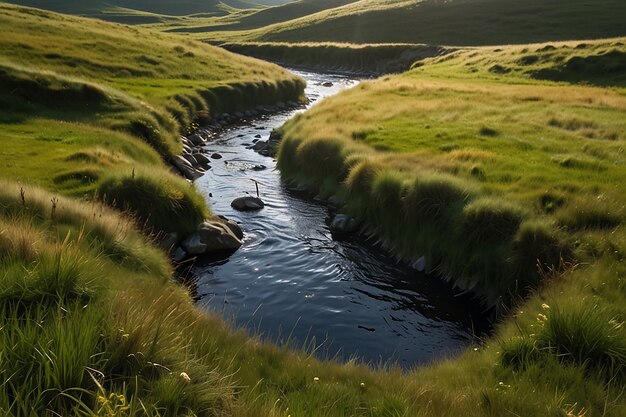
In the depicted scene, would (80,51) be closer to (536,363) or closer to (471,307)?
(471,307)

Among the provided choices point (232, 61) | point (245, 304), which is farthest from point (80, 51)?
point (245, 304)

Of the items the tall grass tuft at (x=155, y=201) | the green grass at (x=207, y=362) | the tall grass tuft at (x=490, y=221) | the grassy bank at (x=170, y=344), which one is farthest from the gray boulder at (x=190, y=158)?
the green grass at (x=207, y=362)

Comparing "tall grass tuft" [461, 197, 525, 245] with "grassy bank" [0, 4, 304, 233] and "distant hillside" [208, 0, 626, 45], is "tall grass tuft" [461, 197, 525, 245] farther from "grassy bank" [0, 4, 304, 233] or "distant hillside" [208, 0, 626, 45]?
"distant hillside" [208, 0, 626, 45]

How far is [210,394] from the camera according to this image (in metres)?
5.00

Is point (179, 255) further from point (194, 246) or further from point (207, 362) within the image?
point (207, 362)

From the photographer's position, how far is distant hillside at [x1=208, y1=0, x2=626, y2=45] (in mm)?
94412

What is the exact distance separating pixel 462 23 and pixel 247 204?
103702 millimetres

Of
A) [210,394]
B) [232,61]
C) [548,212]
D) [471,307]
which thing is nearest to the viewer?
[210,394]

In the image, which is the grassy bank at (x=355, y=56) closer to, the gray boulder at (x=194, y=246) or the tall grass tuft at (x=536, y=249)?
the gray boulder at (x=194, y=246)

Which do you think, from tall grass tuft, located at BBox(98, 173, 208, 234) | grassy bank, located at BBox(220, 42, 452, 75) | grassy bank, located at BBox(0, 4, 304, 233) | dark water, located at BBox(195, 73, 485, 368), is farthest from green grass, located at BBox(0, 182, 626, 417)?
grassy bank, located at BBox(220, 42, 452, 75)

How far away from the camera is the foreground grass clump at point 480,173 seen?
520 inches

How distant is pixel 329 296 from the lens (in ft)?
46.0

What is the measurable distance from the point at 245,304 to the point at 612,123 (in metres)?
20.7

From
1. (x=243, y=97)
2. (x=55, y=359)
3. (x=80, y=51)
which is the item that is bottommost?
(x=243, y=97)
